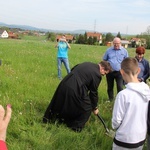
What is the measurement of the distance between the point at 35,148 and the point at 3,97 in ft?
7.26

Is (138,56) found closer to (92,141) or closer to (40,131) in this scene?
(92,141)

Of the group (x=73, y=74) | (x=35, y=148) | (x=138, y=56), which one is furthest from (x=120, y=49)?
(x=35, y=148)

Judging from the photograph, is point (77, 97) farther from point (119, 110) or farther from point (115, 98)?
point (119, 110)

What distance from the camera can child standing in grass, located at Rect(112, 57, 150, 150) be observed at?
3146 millimetres

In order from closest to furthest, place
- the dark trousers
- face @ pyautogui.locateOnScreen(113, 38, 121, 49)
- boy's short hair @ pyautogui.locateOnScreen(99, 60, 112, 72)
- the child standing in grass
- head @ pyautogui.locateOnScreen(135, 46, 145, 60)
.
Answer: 1. the child standing in grass
2. boy's short hair @ pyautogui.locateOnScreen(99, 60, 112, 72)
3. head @ pyautogui.locateOnScreen(135, 46, 145, 60)
4. face @ pyautogui.locateOnScreen(113, 38, 121, 49)
5. the dark trousers

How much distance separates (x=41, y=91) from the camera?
6.80 meters

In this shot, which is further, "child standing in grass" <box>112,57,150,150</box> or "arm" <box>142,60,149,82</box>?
"arm" <box>142,60,149,82</box>

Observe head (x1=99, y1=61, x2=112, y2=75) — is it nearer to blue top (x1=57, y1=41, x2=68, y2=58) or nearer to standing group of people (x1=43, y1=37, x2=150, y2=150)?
standing group of people (x1=43, y1=37, x2=150, y2=150)

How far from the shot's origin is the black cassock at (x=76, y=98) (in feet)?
16.8

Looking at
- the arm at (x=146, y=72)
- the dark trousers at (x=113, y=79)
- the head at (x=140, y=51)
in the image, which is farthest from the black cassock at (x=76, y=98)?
the dark trousers at (x=113, y=79)

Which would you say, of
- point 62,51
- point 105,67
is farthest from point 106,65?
point 62,51

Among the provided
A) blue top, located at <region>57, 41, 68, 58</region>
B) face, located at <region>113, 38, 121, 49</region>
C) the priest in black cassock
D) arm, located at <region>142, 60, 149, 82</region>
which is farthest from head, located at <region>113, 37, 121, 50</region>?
blue top, located at <region>57, 41, 68, 58</region>

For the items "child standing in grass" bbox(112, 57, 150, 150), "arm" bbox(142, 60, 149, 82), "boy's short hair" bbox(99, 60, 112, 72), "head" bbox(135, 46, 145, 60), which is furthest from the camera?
"arm" bbox(142, 60, 149, 82)

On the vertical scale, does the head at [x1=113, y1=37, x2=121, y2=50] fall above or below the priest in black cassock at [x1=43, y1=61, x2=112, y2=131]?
above
